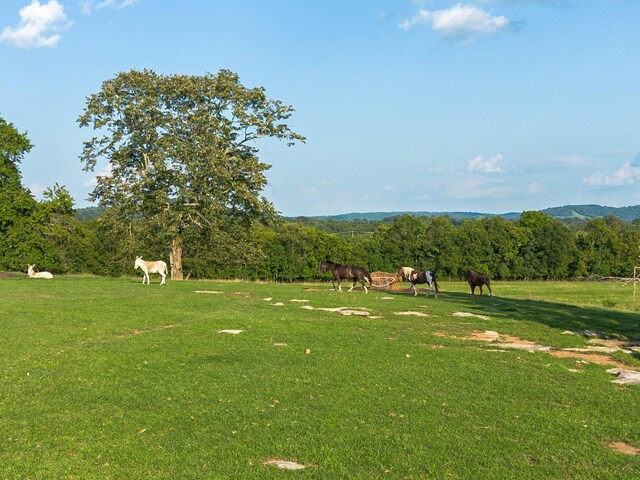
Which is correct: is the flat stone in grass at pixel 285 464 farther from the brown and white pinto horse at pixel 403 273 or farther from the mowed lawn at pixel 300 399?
the brown and white pinto horse at pixel 403 273

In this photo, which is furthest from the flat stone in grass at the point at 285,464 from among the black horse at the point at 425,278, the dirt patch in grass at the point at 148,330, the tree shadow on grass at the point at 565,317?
the black horse at the point at 425,278

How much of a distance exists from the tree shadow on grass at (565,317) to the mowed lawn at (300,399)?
3.53 feet

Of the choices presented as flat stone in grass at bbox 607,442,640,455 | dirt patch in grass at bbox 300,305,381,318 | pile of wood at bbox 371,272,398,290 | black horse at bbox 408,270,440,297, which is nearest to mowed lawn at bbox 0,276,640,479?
flat stone in grass at bbox 607,442,640,455

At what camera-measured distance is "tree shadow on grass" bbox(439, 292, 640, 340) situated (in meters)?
20.0

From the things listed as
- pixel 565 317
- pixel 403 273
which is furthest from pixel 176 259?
pixel 565 317

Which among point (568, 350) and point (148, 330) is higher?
point (148, 330)

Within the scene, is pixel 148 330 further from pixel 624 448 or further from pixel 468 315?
pixel 468 315

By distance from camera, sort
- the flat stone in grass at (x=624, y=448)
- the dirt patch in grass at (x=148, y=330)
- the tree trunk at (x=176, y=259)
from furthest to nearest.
Result: 1. the tree trunk at (x=176, y=259)
2. the dirt patch in grass at (x=148, y=330)
3. the flat stone in grass at (x=624, y=448)

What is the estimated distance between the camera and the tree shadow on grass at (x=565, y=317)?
2005 cm

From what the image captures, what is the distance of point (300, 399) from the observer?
9.88 m

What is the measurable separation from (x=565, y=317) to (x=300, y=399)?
1715cm

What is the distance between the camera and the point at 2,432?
301 inches

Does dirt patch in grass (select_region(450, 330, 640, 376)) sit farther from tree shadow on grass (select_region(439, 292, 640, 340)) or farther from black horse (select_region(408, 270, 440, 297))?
black horse (select_region(408, 270, 440, 297))

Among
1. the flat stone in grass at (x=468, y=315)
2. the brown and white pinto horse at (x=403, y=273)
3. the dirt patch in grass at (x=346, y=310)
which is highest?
the brown and white pinto horse at (x=403, y=273)
